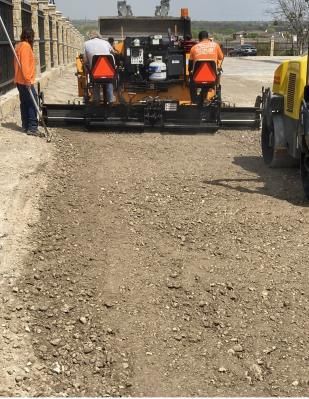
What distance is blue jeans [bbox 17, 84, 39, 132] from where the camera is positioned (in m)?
9.20

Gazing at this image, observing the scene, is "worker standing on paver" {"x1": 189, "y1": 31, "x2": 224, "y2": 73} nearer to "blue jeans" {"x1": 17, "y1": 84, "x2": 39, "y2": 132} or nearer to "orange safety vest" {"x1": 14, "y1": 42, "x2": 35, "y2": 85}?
"orange safety vest" {"x1": 14, "y1": 42, "x2": 35, "y2": 85}

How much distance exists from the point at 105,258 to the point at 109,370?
133 cm

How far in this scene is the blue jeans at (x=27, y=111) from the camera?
9.20 meters

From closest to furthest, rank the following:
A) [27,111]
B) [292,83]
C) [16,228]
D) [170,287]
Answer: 1. [170,287]
2. [16,228]
3. [292,83]
4. [27,111]

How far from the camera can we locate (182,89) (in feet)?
36.5

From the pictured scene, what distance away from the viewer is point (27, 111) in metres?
9.34

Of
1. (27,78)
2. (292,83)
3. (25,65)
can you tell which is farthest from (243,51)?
(292,83)

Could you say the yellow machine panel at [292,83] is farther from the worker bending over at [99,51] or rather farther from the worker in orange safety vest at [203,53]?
the worker bending over at [99,51]

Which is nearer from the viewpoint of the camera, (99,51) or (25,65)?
(25,65)

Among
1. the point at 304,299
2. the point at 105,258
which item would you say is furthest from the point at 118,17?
the point at 304,299

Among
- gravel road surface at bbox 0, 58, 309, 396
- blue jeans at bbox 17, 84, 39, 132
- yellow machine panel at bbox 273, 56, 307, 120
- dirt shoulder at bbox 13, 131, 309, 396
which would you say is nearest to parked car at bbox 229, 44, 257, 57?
blue jeans at bbox 17, 84, 39, 132

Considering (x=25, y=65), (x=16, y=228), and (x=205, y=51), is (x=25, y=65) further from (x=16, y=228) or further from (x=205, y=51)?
(x=16, y=228)

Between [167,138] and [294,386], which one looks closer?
[294,386]

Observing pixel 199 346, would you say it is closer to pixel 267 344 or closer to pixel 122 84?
pixel 267 344
